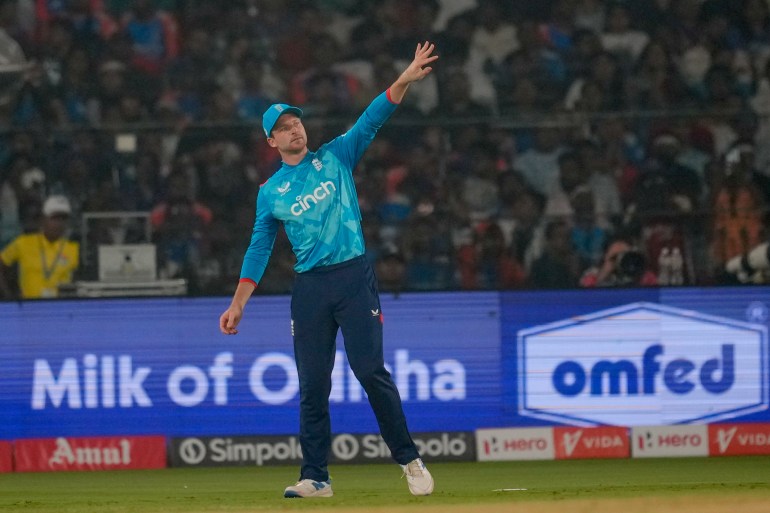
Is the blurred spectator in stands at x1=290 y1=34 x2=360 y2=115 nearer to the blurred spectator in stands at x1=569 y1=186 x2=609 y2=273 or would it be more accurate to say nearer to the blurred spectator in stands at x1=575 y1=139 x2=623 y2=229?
the blurred spectator in stands at x1=575 y1=139 x2=623 y2=229

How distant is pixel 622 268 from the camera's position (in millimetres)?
11422

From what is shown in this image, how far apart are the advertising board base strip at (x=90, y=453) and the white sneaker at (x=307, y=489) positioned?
4032 millimetres

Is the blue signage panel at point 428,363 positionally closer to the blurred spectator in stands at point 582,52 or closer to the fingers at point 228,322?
the blurred spectator in stands at point 582,52

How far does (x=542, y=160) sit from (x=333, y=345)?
16.3ft

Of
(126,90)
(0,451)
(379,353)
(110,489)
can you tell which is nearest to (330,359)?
(379,353)

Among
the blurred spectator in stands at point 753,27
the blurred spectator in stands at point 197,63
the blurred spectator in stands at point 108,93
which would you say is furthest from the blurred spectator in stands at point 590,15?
the blurred spectator in stands at point 108,93

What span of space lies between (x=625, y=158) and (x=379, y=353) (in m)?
5.16

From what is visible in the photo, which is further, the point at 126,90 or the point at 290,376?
the point at 126,90

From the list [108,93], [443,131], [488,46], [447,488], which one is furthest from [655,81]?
[447,488]

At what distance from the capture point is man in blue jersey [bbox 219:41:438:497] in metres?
7.16

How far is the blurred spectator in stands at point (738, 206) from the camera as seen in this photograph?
11.3 m

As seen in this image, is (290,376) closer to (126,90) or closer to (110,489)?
(110,489)

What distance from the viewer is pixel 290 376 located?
1129cm

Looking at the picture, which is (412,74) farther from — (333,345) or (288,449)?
(288,449)
